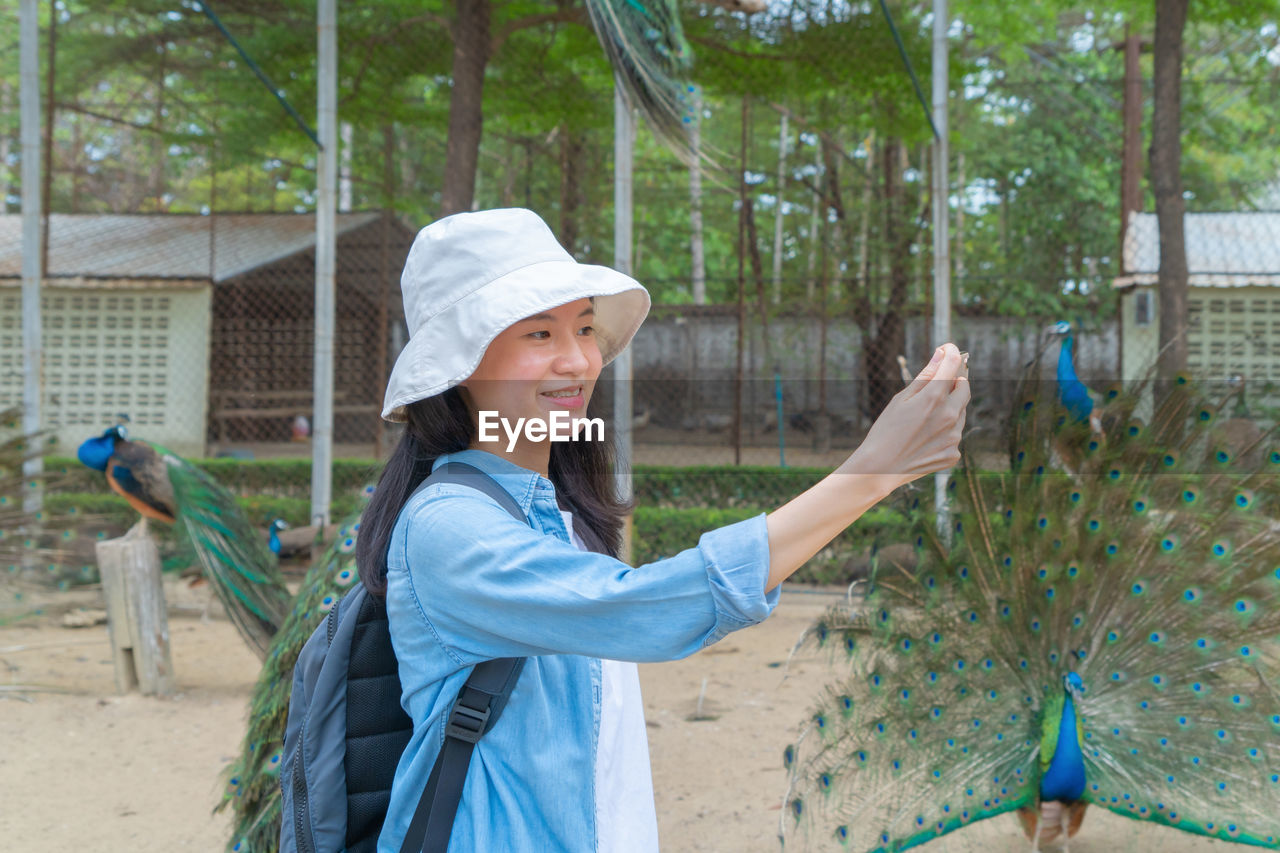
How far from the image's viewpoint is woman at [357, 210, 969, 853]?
952mm

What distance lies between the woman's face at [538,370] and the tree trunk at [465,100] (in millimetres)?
6164

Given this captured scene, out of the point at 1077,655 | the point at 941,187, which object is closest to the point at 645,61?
the point at 941,187

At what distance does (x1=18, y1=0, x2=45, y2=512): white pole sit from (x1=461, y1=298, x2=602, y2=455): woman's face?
645cm

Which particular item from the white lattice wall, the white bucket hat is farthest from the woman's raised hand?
the white lattice wall

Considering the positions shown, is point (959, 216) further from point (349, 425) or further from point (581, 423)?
point (581, 423)

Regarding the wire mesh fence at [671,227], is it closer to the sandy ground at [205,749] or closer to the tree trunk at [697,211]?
the tree trunk at [697,211]

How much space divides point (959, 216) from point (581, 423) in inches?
669

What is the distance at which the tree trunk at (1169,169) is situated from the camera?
7.20 meters

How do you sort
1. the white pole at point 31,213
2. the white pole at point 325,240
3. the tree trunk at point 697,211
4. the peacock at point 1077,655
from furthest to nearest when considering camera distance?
1. the tree trunk at point 697,211
2. the white pole at point 31,213
3. the white pole at point 325,240
4. the peacock at point 1077,655

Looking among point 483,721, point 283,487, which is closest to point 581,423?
point 483,721

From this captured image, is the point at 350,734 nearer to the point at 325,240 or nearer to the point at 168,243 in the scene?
the point at 325,240

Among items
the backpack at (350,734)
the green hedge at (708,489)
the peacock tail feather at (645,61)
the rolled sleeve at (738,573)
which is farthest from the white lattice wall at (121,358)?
the rolled sleeve at (738,573)

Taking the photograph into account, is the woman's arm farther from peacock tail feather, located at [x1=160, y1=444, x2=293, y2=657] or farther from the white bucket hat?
peacock tail feather, located at [x1=160, y1=444, x2=293, y2=657]

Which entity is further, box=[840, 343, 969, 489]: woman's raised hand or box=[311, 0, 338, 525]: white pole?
box=[311, 0, 338, 525]: white pole
